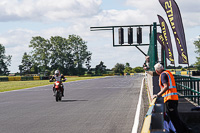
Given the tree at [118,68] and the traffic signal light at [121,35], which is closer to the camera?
the traffic signal light at [121,35]

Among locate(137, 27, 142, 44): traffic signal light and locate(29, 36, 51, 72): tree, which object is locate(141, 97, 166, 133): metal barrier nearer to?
locate(137, 27, 142, 44): traffic signal light

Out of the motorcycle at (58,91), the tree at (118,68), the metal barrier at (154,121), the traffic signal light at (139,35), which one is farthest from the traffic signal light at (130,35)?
the tree at (118,68)

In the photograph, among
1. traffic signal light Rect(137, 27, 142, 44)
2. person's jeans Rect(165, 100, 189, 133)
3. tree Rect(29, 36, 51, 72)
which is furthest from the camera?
tree Rect(29, 36, 51, 72)

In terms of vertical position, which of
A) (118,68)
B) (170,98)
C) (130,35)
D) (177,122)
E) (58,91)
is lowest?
(177,122)

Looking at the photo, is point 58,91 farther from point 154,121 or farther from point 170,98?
point 154,121

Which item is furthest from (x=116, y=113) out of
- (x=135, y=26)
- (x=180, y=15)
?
(x=135, y=26)

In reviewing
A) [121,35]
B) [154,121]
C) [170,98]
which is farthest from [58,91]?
[121,35]

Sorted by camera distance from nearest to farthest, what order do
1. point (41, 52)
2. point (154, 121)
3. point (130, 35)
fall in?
point (154, 121), point (130, 35), point (41, 52)

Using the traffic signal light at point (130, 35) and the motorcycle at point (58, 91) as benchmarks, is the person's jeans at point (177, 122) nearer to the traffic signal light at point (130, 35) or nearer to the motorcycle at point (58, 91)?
the motorcycle at point (58, 91)

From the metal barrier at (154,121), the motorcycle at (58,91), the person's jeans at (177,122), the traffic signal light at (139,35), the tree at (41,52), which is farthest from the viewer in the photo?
the tree at (41,52)

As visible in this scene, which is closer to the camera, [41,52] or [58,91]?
[58,91]

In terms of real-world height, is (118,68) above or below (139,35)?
below

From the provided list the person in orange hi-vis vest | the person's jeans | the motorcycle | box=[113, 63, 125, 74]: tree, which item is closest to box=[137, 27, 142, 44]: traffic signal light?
the motorcycle

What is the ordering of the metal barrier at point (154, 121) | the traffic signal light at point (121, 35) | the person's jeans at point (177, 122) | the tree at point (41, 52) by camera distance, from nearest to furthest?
1. the metal barrier at point (154, 121)
2. the person's jeans at point (177, 122)
3. the traffic signal light at point (121, 35)
4. the tree at point (41, 52)
